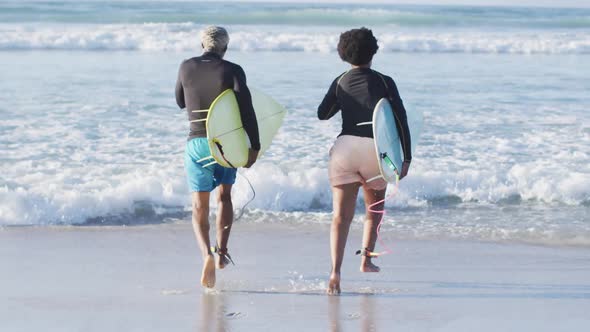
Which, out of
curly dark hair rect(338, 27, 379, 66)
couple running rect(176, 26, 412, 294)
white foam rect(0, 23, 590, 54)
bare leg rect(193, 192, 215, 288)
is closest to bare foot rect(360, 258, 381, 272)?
couple running rect(176, 26, 412, 294)

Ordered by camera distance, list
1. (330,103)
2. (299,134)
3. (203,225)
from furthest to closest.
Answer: (299,134) < (203,225) < (330,103)

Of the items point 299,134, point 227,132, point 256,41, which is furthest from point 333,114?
point 256,41

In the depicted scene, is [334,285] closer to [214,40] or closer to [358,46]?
[358,46]

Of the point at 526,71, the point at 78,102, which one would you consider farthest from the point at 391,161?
the point at 526,71

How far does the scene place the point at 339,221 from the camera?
5133 millimetres

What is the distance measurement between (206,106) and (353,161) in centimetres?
84

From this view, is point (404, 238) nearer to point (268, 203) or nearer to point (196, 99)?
point (268, 203)

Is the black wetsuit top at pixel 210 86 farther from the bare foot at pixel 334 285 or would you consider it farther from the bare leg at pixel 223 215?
the bare foot at pixel 334 285

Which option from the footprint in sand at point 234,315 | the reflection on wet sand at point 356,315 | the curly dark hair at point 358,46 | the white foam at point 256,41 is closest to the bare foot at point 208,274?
the footprint in sand at point 234,315

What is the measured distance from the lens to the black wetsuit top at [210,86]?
4.99 meters

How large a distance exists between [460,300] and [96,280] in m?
2.05

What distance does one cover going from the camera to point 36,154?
8.93m

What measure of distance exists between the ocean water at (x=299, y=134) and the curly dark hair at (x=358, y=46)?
2044 millimetres

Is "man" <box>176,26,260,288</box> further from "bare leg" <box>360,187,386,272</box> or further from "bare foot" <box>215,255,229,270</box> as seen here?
"bare leg" <box>360,187,386,272</box>
